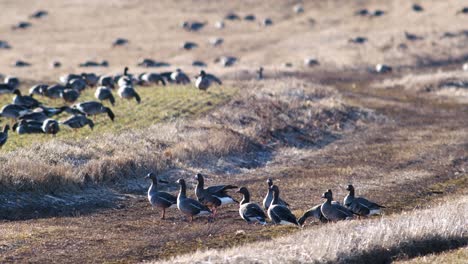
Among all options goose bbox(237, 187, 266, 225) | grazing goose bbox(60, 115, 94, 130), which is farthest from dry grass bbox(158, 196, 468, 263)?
grazing goose bbox(60, 115, 94, 130)

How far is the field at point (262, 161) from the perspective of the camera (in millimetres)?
18469

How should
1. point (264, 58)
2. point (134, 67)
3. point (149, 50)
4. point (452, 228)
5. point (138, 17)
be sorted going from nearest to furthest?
point (452, 228)
point (134, 67)
point (264, 58)
point (149, 50)
point (138, 17)

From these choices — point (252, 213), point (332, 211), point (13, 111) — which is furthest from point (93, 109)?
point (332, 211)

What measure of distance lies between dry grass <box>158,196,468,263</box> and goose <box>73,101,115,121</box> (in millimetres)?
16569

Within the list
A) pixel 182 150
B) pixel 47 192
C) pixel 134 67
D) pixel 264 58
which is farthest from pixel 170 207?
pixel 264 58

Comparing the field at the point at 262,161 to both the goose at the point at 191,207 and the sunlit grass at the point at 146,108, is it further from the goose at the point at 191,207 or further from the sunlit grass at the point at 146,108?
the goose at the point at 191,207

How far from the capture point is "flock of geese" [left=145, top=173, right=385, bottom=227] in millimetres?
20656

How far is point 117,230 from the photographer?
67.7 ft

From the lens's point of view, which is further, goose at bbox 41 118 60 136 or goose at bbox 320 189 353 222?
goose at bbox 41 118 60 136

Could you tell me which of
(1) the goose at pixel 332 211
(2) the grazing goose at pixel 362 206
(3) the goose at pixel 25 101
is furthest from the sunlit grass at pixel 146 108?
(1) the goose at pixel 332 211

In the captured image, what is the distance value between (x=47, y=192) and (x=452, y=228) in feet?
37.8

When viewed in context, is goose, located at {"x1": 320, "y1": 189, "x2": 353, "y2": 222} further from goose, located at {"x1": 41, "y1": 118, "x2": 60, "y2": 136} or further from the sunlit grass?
goose, located at {"x1": 41, "y1": 118, "x2": 60, "y2": 136}

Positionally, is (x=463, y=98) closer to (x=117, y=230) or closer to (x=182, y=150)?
(x=182, y=150)

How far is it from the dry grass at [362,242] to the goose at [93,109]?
16569 millimetres
